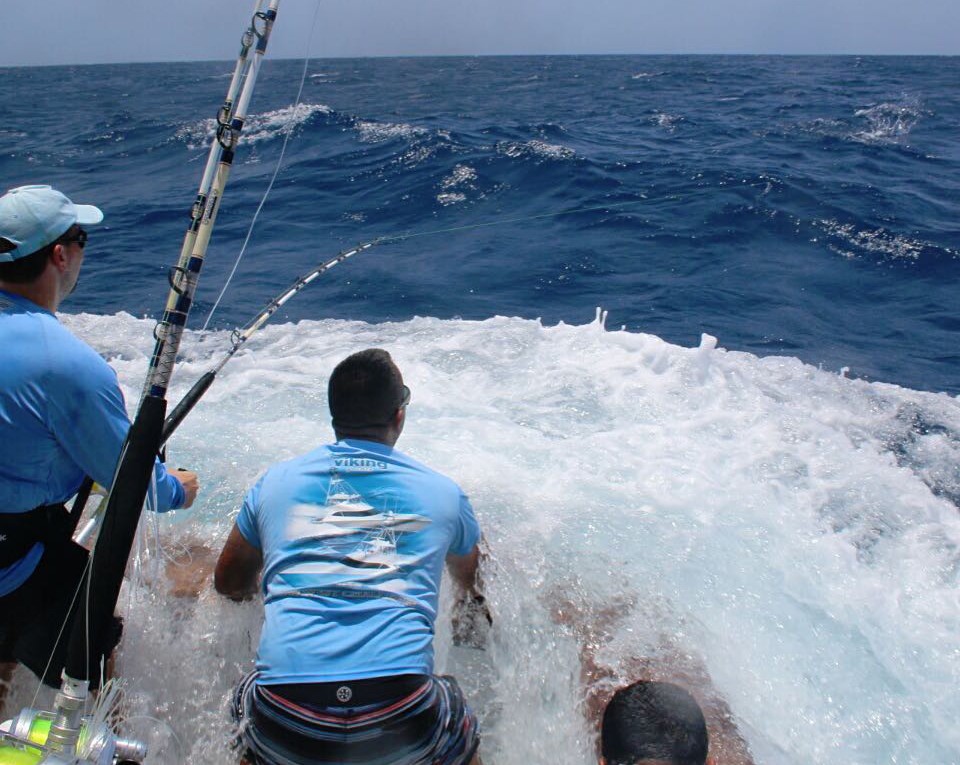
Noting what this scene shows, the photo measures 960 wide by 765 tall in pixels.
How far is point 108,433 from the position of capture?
1734 mm

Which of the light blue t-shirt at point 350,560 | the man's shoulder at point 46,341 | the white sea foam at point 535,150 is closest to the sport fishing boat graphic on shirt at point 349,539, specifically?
the light blue t-shirt at point 350,560

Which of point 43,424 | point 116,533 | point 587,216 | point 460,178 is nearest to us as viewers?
point 116,533

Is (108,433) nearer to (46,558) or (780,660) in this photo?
(46,558)

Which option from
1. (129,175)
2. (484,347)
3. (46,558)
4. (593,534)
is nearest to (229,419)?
(484,347)

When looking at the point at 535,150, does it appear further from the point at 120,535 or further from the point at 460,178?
the point at 120,535

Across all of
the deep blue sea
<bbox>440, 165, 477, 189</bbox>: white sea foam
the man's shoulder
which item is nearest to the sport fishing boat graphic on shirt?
the man's shoulder

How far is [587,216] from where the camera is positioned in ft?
33.8

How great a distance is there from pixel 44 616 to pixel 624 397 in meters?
3.62

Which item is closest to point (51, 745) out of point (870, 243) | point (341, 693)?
point (341, 693)

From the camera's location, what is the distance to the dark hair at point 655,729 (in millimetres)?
1766

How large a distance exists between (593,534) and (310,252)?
671cm

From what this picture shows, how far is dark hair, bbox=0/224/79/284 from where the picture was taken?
1.74 m

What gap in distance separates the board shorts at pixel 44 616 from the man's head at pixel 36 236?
2.23ft

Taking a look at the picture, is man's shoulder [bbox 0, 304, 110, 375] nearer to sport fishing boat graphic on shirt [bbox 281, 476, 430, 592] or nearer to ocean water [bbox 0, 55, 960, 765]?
sport fishing boat graphic on shirt [bbox 281, 476, 430, 592]
